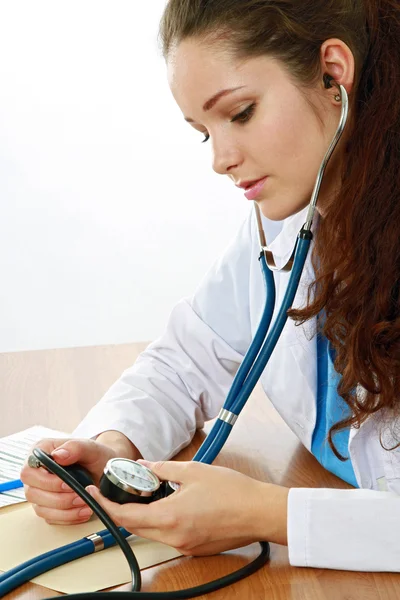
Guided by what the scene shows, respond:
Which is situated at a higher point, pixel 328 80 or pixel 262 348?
pixel 328 80

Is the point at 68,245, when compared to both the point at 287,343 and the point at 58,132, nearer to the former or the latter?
the point at 58,132

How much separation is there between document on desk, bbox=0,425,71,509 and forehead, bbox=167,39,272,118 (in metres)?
0.59

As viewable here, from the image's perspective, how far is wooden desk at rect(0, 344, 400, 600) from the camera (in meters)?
0.92

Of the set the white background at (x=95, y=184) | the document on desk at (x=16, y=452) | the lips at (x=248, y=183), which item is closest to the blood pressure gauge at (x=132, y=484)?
the document on desk at (x=16, y=452)

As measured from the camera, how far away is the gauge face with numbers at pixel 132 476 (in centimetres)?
97

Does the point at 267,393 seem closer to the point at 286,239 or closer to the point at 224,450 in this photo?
the point at 224,450

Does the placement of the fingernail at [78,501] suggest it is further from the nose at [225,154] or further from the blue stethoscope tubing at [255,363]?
the nose at [225,154]

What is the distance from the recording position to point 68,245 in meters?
3.88

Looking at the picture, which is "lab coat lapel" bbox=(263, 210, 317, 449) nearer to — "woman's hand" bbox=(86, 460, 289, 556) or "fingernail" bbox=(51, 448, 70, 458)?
"woman's hand" bbox=(86, 460, 289, 556)

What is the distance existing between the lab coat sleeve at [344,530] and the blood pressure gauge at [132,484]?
0.52ft

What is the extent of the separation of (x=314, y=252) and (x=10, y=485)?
568mm

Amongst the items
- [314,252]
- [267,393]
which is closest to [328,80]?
[314,252]

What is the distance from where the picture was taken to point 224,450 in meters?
1.33

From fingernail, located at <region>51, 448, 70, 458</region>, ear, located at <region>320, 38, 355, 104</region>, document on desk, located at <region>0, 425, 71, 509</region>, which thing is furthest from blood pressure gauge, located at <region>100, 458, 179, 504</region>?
ear, located at <region>320, 38, 355, 104</region>
